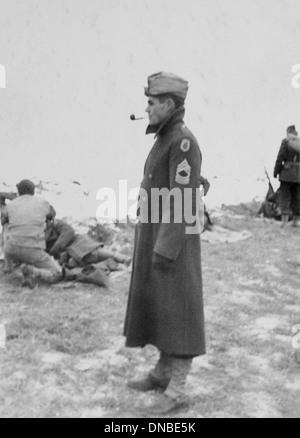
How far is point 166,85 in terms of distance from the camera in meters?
3.38

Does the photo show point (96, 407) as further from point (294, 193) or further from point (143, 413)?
point (294, 193)

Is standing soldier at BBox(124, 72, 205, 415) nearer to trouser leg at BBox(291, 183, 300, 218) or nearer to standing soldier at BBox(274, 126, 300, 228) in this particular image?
standing soldier at BBox(274, 126, 300, 228)

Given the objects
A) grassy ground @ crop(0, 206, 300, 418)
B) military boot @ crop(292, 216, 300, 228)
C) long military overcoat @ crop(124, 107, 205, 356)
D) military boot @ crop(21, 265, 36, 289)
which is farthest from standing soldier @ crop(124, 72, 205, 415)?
military boot @ crop(292, 216, 300, 228)

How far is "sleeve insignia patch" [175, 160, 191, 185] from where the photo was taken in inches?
131

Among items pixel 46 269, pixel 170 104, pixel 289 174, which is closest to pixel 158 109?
pixel 170 104

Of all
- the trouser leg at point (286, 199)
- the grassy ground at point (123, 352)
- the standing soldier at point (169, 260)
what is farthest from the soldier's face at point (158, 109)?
the trouser leg at point (286, 199)

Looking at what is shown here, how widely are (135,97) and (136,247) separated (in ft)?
32.8

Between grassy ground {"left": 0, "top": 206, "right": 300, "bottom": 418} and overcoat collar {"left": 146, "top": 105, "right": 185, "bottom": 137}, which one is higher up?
overcoat collar {"left": 146, "top": 105, "right": 185, "bottom": 137}

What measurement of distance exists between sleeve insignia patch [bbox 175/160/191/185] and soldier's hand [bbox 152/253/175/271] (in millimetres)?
411

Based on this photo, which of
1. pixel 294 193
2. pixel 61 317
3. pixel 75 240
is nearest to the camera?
pixel 61 317

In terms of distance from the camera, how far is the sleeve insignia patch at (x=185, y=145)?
3.34 meters

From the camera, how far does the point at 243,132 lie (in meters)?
14.7

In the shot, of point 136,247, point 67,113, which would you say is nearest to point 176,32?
point 67,113

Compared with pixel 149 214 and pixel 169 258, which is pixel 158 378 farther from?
pixel 149 214
